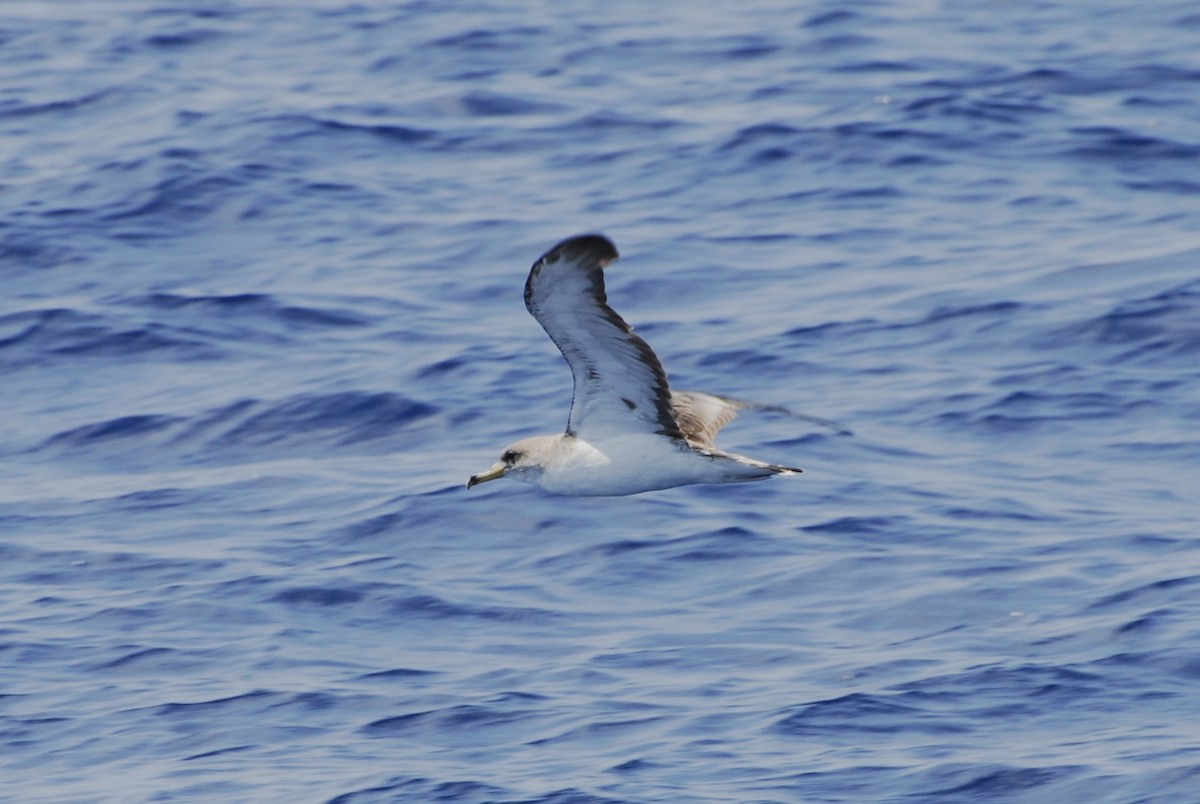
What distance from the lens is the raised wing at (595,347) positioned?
747cm

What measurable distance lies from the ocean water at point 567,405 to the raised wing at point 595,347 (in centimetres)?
138

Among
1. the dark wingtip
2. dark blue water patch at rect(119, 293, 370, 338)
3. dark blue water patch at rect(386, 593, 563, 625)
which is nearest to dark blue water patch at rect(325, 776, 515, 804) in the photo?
dark blue water patch at rect(386, 593, 563, 625)

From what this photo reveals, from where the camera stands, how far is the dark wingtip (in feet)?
23.8

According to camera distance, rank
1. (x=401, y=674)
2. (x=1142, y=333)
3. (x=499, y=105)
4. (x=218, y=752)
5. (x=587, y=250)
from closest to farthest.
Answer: (x=587, y=250) → (x=218, y=752) → (x=401, y=674) → (x=1142, y=333) → (x=499, y=105)

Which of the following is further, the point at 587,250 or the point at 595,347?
the point at 595,347

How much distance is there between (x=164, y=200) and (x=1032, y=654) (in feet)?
32.6

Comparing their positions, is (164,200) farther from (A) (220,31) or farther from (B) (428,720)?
(B) (428,720)

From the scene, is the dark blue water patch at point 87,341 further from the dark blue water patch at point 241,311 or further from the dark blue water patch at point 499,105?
the dark blue water patch at point 499,105

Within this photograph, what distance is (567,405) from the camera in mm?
12422

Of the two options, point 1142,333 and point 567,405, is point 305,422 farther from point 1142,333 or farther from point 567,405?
point 1142,333

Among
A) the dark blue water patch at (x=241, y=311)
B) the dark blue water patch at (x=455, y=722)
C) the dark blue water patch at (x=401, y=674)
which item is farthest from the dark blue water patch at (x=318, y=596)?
the dark blue water patch at (x=241, y=311)

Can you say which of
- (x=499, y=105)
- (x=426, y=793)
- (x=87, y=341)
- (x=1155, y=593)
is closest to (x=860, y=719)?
(x=1155, y=593)

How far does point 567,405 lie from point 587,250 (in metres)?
5.10

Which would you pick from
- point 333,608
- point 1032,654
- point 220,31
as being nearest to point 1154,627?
point 1032,654
